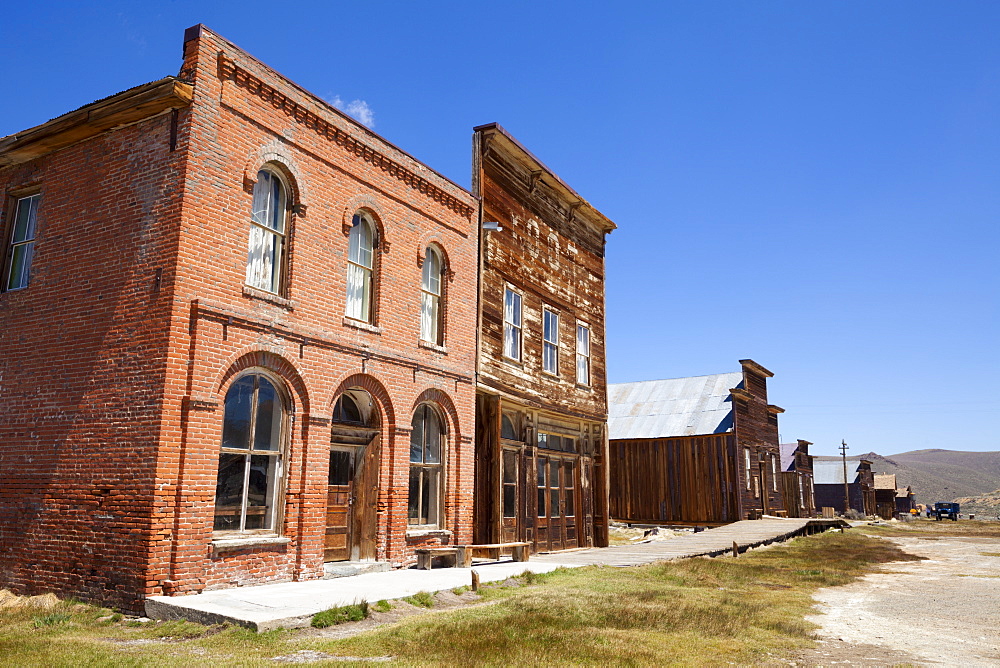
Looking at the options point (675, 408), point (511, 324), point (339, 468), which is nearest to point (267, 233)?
point (339, 468)

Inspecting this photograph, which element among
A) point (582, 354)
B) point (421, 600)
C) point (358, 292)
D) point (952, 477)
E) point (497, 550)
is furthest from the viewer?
point (952, 477)

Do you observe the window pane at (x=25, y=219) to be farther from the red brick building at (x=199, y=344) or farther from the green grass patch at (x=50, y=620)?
the green grass patch at (x=50, y=620)

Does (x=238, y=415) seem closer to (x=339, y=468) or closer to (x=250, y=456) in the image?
(x=250, y=456)

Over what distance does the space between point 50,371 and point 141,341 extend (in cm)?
215

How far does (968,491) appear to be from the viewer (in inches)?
4995

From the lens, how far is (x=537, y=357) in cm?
1952

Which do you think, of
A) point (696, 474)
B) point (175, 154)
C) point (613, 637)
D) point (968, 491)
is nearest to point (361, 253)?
point (175, 154)

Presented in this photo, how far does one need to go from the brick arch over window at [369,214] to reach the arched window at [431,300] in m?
1.47

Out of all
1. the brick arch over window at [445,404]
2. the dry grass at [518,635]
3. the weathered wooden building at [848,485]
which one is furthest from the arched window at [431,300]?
the weathered wooden building at [848,485]

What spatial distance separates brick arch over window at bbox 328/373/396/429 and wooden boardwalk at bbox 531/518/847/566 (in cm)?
535

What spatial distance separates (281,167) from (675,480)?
26268mm

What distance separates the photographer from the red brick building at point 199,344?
1012cm

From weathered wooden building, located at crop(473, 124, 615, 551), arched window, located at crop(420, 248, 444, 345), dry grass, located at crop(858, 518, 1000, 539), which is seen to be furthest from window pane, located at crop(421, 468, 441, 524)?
dry grass, located at crop(858, 518, 1000, 539)

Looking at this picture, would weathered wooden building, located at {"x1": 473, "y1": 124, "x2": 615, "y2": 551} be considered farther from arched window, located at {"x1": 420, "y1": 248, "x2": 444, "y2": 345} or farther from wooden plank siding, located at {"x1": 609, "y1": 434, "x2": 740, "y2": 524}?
wooden plank siding, located at {"x1": 609, "y1": 434, "x2": 740, "y2": 524}
